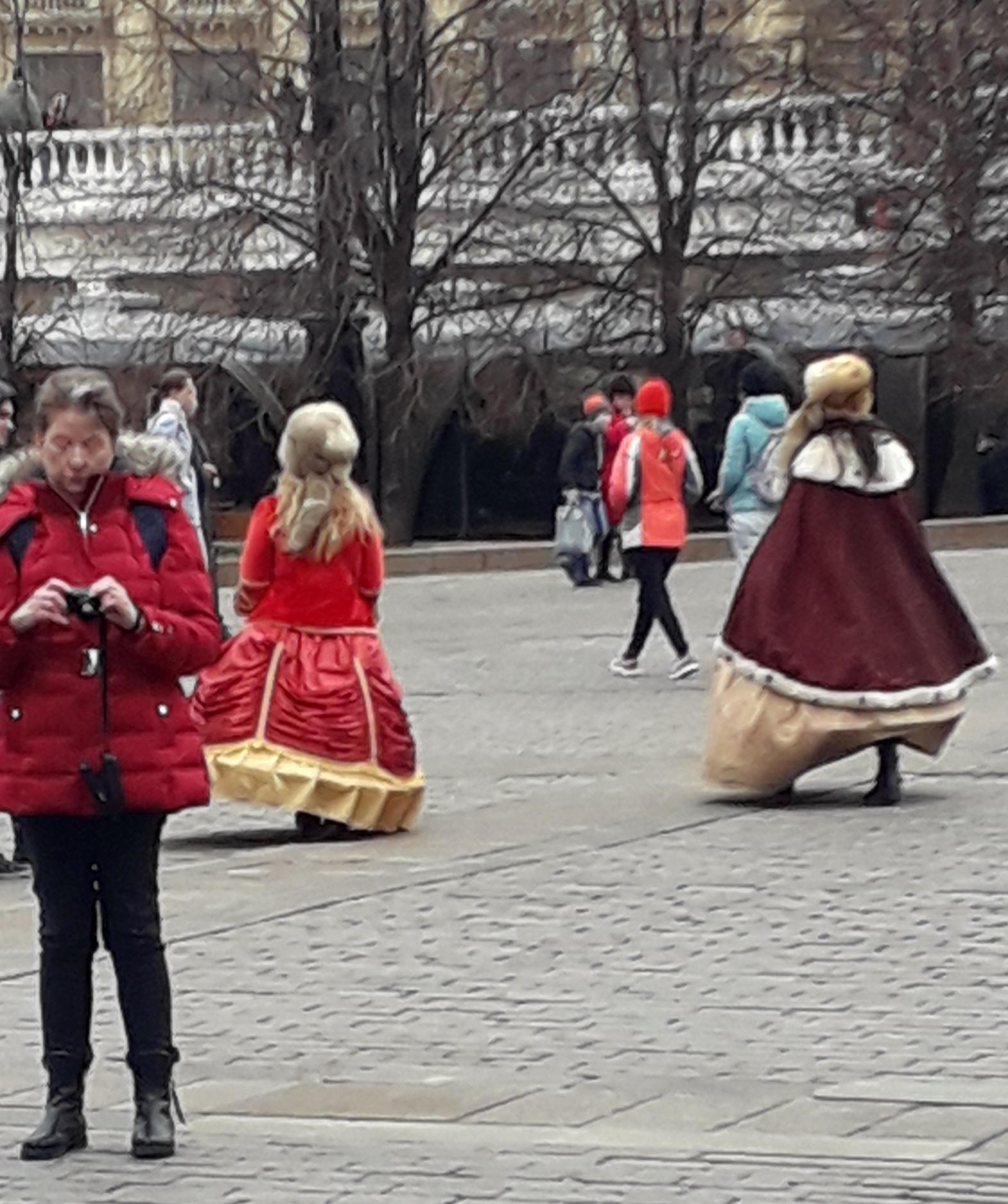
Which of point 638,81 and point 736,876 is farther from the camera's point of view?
point 638,81

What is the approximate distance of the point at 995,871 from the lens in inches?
420

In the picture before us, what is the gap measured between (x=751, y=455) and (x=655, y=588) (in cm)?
162

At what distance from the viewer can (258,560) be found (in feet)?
39.7

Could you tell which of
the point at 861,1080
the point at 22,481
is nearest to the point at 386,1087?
the point at 861,1080

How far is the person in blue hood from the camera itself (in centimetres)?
1670

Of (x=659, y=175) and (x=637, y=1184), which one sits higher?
(x=659, y=175)

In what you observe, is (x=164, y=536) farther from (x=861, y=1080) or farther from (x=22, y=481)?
(x=861, y=1080)

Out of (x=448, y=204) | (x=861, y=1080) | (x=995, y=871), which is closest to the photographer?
(x=861, y=1080)

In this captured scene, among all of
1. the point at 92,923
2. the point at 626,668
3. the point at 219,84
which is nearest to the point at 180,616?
the point at 92,923

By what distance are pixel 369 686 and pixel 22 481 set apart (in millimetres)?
5333

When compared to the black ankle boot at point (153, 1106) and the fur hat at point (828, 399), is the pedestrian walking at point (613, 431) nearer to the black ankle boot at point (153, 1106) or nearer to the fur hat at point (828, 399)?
the fur hat at point (828, 399)

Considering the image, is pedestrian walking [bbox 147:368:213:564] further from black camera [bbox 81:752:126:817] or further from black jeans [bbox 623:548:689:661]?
black camera [bbox 81:752:126:817]

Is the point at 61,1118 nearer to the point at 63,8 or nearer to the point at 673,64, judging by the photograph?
the point at 673,64

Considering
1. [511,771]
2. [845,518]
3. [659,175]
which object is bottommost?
[511,771]
